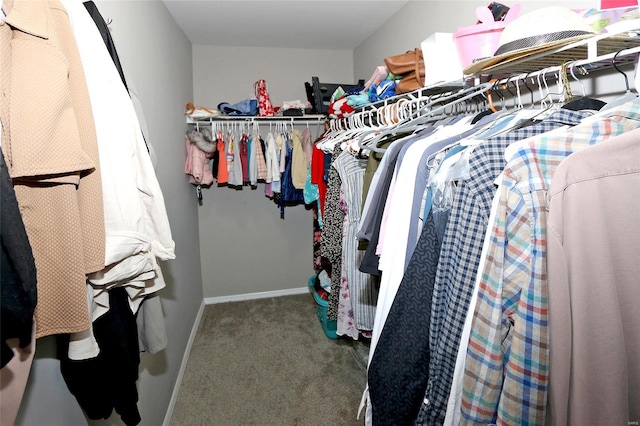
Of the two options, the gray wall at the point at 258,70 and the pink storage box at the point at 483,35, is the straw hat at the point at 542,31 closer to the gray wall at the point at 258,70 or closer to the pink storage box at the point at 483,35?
the pink storage box at the point at 483,35

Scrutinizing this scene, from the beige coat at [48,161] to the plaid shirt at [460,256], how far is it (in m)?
0.73

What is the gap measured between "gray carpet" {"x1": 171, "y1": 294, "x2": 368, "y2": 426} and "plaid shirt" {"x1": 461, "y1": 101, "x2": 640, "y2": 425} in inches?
57.2

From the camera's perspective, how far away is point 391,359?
2.82 ft

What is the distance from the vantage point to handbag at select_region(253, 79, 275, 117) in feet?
9.77

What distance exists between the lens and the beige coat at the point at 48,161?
553 millimetres

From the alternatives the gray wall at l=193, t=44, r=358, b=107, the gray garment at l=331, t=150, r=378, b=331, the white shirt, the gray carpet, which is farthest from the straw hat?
the gray wall at l=193, t=44, r=358, b=107

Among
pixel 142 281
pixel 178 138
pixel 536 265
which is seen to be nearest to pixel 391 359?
pixel 536 265

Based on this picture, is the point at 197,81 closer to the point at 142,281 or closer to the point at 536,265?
the point at 142,281

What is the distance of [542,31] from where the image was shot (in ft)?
2.98

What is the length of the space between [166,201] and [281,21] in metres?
1.59

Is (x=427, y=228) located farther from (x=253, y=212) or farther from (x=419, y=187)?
(x=253, y=212)

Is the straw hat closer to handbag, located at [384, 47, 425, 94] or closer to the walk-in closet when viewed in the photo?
the walk-in closet

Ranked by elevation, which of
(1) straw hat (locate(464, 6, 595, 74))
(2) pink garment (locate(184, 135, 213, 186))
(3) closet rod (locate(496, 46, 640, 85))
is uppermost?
(1) straw hat (locate(464, 6, 595, 74))

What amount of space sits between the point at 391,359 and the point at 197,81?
3055 millimetres
